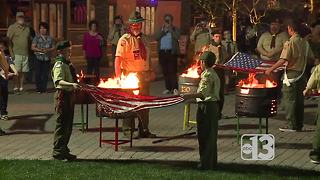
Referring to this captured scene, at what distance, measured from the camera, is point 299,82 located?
464 inches

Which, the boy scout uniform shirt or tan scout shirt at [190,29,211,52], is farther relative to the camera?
tan scout shirt at [190,29,211,52]

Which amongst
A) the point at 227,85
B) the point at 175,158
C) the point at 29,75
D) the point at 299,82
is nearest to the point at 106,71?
the point at 29,75

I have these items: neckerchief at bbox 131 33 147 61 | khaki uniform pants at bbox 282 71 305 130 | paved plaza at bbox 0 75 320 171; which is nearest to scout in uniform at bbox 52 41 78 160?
paved plaza at bbox 0 75 320 171

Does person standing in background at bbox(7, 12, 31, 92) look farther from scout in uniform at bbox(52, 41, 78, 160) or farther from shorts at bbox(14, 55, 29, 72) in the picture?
scout in uniform at bbox(52, 41, 78, 160)

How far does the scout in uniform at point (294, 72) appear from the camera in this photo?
11.5m

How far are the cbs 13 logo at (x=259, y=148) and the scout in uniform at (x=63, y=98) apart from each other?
244 centimetres

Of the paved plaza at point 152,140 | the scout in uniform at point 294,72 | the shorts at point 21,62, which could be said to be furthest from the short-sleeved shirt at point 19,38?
the scout in uniform at point 294,72

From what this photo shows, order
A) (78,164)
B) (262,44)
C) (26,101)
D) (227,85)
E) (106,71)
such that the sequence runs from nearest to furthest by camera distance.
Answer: (78,164), (262,44), (26,101), (227,85), (106,71)

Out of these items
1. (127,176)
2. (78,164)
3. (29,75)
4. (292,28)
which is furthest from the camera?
(29,75)

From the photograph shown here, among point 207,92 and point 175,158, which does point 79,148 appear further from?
point 207,92

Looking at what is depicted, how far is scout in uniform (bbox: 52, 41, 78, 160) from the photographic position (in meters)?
9.00

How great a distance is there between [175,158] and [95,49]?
9108mm

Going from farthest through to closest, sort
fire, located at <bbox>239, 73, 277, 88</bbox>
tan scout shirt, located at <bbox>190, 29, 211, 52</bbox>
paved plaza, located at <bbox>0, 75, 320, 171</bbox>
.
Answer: tan scout shirt, located at <bbox>190, 29, 211, 52</bbox> → fire, located at <bbox>239, 73, 277, 88</bbox> → paved plaza, located at <bbox>0, 75, 320, 171</bbox>

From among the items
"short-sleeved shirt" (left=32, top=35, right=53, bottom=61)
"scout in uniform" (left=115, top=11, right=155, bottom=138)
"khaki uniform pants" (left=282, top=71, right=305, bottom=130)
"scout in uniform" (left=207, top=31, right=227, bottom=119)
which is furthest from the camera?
"short-sleeved shirt" (left=32, top=35, right=53, bottom=61)
